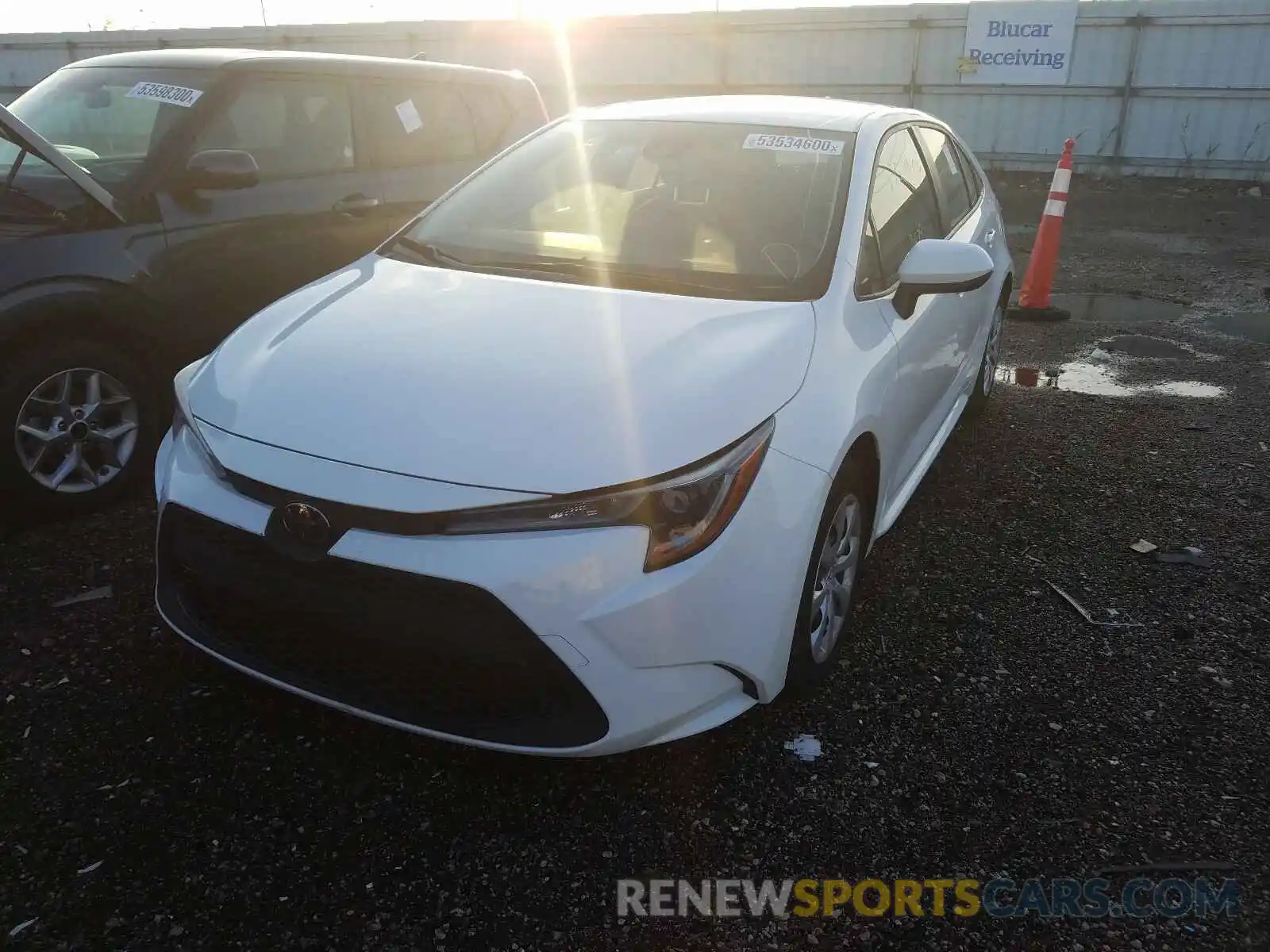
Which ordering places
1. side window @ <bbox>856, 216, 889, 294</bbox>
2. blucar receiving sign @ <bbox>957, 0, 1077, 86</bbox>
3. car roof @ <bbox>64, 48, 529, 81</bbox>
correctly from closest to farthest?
1. side window @ <bbox>856, 216, 889, 294</bbox>
2. car roof @ <bbox>64, 48, 529, 81</bbox>
3. blucar receiving sign @ <bbox>957, 0, 1077, 86</bbox>

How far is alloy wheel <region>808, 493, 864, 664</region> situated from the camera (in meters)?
2.61

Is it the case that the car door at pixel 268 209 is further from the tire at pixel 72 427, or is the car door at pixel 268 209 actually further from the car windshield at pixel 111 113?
the tire at pixel 72 427

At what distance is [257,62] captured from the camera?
14.3 ft

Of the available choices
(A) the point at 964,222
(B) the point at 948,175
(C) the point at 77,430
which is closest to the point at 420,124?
(C) the point at 77,430

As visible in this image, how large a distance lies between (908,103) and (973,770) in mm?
14895

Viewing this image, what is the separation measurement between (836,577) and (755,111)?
5.82ft

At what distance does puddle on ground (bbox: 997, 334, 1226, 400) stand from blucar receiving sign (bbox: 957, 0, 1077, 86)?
1012 cm

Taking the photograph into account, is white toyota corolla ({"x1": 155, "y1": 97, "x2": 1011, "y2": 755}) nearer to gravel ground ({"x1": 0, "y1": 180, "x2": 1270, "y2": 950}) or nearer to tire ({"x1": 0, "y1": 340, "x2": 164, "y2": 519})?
gravel ground ({"x1": 0, "y1": 180, "x2": 1270, "y2": 950})

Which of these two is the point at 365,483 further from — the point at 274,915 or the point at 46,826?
the point at 46,826

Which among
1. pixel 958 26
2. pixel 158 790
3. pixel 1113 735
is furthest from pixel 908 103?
pixel 158 790

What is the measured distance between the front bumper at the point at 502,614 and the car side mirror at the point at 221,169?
1973mm

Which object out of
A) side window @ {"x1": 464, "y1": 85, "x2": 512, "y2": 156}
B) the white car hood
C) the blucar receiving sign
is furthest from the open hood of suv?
the blucar receiving sign

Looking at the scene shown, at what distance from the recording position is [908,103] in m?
15.4

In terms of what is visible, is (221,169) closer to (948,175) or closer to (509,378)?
(509,378)
